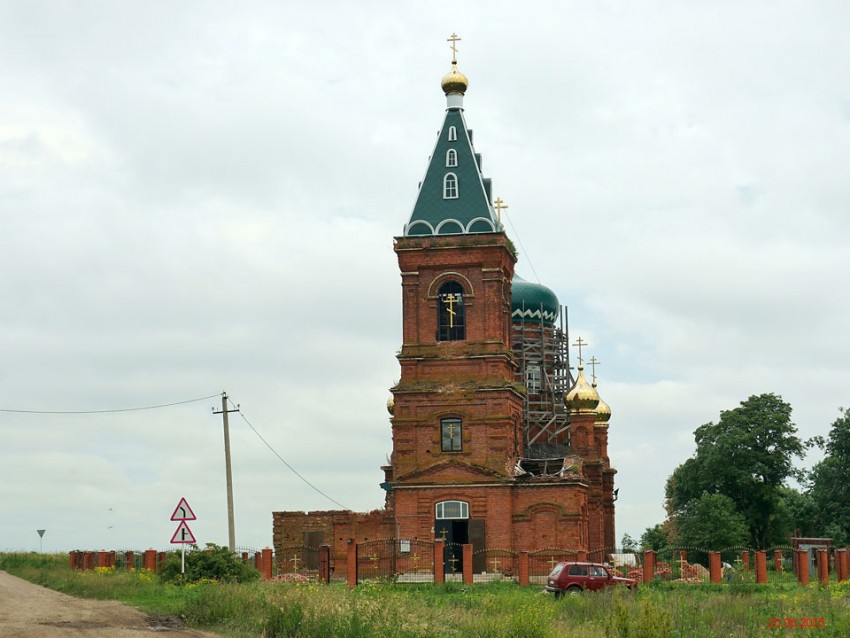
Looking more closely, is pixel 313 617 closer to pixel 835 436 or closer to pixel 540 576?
pixel 540 576

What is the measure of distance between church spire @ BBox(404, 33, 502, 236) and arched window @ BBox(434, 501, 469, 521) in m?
10.5

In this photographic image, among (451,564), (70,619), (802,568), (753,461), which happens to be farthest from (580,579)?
(753,461)

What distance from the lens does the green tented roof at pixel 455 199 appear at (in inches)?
1906

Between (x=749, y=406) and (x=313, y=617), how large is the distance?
162ft

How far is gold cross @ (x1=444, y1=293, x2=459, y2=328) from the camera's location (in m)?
48.2

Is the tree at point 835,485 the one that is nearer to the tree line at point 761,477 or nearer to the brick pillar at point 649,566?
the tree line at point 761,477

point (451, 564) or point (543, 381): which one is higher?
point (543, 381)

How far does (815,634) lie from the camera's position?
2316 centimetres

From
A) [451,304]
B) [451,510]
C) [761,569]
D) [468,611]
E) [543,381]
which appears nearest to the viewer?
[468,611]

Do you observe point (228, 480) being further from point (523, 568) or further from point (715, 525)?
point (715, 525)

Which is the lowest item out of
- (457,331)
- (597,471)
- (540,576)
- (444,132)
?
(540,576)

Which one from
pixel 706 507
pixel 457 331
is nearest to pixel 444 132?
pixel 457 331

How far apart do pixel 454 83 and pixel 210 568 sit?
2451 centimetres

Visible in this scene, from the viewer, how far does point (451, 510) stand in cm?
4616
